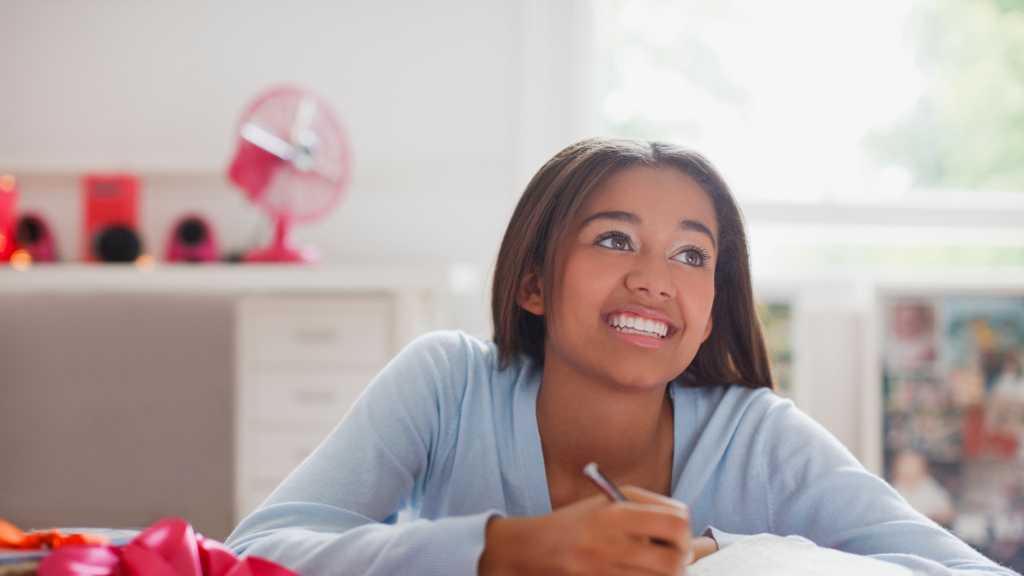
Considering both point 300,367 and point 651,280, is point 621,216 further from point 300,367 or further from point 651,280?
point 300,367

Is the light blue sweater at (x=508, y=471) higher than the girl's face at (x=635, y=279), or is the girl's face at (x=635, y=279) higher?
the girl's face at (x=635, y=279)

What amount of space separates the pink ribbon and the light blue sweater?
74 millimetres

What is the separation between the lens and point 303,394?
1773 mm

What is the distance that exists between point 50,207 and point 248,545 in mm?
2136

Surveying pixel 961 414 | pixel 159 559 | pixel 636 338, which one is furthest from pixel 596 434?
pixel 961 414

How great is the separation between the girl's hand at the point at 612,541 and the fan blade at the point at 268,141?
1.60 meters

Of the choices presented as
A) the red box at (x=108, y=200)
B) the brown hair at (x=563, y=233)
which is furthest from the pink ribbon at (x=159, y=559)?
the red box at (x=108, y=200)

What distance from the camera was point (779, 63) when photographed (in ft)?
7.93

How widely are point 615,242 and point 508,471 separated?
1.00 feet

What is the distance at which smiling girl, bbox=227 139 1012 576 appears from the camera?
0.78 m

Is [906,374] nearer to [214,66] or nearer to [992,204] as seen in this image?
[992,204]

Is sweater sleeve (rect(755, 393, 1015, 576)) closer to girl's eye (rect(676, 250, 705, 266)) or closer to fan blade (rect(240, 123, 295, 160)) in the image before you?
girl's eye (rect(676, 250, 705, 266))

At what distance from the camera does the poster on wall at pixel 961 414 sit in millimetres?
2113

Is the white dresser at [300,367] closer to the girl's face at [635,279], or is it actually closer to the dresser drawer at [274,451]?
the dresser drawer at [274,451]
